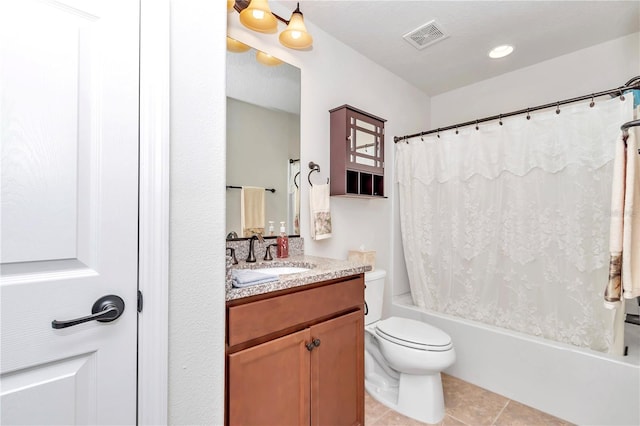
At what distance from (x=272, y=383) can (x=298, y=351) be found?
0.14 metres

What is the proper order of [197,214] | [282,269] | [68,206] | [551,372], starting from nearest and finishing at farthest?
[68,206]
[197,214]
[282,269]
[551,372]

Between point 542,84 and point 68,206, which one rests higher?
point 542,84

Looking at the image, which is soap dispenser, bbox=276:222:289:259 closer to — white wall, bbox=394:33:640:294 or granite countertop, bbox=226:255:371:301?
granite countertop, bbox=226:255:371:301

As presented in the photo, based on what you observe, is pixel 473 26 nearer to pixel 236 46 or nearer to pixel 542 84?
pixel 542 84

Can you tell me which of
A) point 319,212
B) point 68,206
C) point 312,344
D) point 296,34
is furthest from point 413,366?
point 296,34

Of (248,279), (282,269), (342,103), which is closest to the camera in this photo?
(248,279)

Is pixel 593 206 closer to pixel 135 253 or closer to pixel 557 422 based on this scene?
pixel 557 422

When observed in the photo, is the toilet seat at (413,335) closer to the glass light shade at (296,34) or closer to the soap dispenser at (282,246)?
the soap dispenser at (282,246)

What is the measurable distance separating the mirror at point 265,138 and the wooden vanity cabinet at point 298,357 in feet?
2.13

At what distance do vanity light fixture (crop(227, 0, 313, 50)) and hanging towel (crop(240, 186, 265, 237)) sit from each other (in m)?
0.83

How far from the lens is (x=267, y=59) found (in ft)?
5.87

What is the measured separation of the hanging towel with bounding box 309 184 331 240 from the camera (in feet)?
6.40

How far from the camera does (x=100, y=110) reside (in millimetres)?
741

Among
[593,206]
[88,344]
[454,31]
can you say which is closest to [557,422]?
[593,206]
